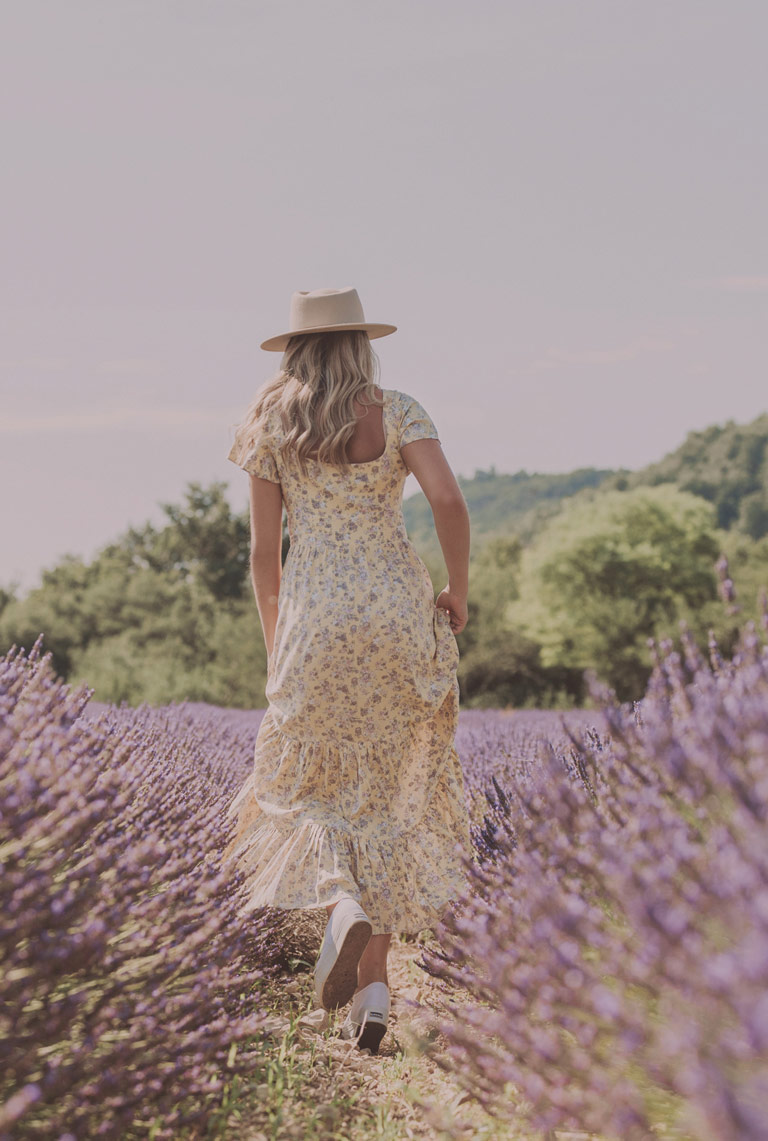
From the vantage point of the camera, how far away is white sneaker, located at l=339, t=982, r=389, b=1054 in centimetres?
254

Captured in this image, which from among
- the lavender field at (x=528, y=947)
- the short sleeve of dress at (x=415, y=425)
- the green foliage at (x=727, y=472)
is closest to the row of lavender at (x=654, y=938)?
the lavender field at (x=528, y=947)

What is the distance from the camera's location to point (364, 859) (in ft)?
9.13

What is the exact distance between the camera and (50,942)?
1.55m

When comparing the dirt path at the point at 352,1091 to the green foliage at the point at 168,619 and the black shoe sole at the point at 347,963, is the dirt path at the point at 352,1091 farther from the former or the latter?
the green foliage at the point at 168,619

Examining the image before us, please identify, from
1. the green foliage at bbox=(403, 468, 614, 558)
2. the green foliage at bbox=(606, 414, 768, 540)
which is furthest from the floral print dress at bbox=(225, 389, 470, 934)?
the green foliage at bbox=(403, 468, 614, 558)

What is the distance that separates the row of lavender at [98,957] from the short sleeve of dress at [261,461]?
3.28 ft

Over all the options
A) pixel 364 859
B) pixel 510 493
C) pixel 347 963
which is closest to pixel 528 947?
pixel 347 963

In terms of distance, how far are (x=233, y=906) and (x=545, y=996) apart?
107 cm

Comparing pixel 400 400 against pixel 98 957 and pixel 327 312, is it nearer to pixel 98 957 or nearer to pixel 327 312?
pixel 327 312

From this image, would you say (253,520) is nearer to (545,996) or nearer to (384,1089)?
(384,1089)

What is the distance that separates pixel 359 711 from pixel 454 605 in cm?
49

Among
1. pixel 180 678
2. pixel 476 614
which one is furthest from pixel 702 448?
pixel 180 678

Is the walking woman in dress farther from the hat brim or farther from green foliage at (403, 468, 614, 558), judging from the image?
green foliage at (403, 468, 614, 558)

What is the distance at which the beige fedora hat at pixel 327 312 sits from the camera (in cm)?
295
